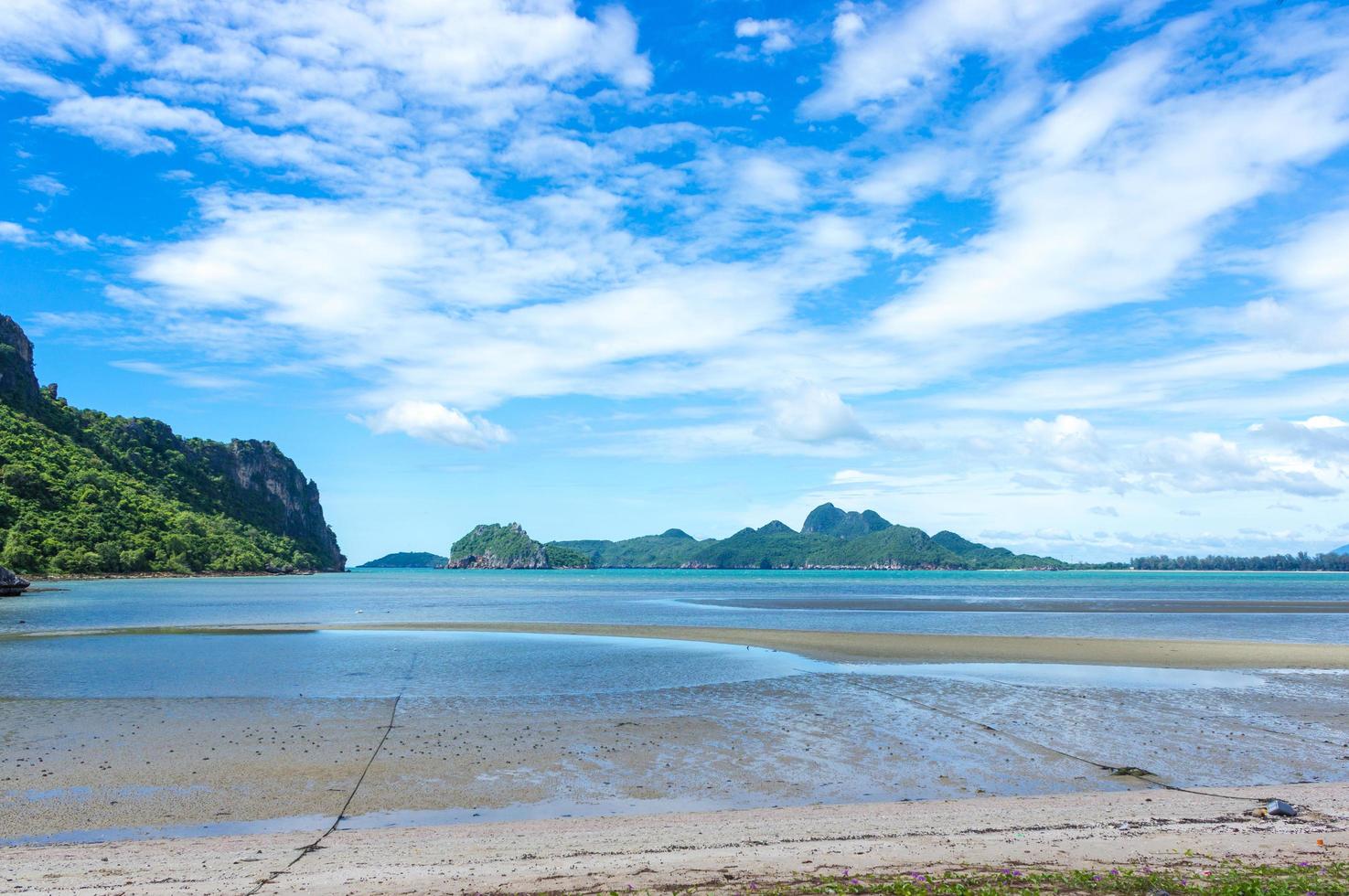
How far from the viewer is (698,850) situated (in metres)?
10.9

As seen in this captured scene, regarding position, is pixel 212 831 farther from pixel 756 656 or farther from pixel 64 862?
pixel 756 656

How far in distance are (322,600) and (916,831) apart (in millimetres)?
90871

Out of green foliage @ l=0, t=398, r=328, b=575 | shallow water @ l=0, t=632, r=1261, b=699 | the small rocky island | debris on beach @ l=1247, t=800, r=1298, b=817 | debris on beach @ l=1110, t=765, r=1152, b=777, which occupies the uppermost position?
green foliage @ l=0, t=398, r=328, b=575

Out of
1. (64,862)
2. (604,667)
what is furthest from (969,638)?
(64,862)

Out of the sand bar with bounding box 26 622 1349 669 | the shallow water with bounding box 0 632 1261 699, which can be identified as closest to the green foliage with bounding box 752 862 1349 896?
the shallow water with bounding box 0 632 1261 699

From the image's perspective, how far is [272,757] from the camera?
17078 millimetres

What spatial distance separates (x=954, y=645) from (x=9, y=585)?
87.6 meters

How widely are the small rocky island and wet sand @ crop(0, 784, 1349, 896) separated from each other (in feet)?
288

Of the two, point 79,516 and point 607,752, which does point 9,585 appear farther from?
point 607,752


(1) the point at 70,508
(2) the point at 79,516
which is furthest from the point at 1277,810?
(1) the point at 70,508

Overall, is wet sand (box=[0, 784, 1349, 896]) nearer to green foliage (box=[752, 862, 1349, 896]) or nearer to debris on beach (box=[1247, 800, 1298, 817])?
debris on beach (box=[1247, 800, 1298, 817])

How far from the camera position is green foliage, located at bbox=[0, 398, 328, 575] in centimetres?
12625

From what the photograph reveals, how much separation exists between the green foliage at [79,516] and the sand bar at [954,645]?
97954 millimetres

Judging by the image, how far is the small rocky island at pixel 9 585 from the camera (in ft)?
259
